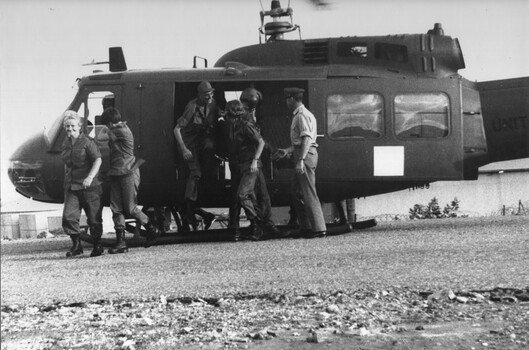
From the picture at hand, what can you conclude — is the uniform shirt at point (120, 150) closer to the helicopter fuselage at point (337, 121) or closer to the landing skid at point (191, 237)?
the landing skid at point (191, 237)

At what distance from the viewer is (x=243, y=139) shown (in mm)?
11344

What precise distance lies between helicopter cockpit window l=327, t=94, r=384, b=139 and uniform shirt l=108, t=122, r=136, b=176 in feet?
10.4

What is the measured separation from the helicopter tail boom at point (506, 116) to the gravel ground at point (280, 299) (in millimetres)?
3711

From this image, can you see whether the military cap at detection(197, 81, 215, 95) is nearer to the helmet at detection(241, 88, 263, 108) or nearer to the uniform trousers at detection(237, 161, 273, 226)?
the helmet at detection(241, 88, 263, 108)

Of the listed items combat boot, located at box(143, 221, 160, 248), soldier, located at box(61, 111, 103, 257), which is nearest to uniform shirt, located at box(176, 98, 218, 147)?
combat boot, located at box(143, 221, 160, 248)

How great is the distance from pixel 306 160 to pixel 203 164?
1787 mm

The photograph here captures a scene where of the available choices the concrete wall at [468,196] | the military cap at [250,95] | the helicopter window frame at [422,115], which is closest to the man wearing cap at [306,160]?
the military cap at [250,95]

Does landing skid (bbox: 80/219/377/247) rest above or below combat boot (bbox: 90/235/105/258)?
below

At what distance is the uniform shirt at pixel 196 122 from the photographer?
11723 mm

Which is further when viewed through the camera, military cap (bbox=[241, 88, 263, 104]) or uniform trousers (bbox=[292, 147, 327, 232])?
military cap (bbox=[241, 88, 263, 104])

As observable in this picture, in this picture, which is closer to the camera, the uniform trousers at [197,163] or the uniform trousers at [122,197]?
the uniform trousers at [122,197]

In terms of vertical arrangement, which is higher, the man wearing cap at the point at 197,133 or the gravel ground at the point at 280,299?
the man wearing cap at the point at 197,133

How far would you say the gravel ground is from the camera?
567 centimetres

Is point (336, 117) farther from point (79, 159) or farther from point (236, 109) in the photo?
point (79, 159)
